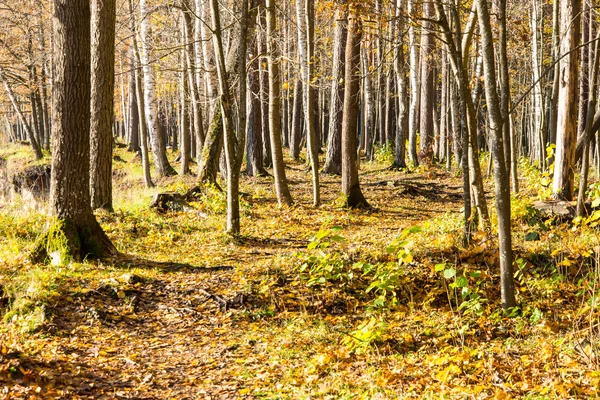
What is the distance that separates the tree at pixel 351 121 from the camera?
11398mm

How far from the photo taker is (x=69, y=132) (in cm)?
734

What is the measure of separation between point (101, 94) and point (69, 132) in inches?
122

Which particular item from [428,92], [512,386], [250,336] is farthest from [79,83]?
[428,92]

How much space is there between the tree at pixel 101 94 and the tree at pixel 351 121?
186 inches

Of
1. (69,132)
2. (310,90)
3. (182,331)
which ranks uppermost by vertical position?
(310,90)

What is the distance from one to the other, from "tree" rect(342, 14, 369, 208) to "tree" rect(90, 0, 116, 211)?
15.5 ft

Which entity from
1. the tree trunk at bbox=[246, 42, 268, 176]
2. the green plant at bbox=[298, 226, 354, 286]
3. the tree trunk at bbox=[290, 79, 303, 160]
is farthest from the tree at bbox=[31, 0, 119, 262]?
the tree trunk at bbox=[290, 79, 303, 160]

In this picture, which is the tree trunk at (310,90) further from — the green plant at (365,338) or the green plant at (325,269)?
the green plant at (365,338)

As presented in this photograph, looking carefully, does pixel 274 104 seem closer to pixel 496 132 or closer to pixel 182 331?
pixel 182 331

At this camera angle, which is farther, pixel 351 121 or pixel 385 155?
pixel 385 155

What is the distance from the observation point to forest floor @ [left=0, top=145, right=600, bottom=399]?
4402mm

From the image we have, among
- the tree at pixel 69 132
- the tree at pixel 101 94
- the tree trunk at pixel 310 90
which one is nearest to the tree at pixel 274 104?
the tree trunk at pixel 310 90

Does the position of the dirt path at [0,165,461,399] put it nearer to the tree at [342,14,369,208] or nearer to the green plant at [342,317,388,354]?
the green plant at [342,317,388,354]

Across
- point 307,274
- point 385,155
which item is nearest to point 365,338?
point 307,274
